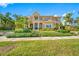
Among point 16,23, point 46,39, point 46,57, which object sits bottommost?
point 46,57

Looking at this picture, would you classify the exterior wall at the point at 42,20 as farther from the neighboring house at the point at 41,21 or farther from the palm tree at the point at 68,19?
the palm tree at the point at 68,19

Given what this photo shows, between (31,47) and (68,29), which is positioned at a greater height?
(68,29)

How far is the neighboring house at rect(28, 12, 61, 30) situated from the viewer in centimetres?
365

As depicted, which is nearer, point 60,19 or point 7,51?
point 7,51

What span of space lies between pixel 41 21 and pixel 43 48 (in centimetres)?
49

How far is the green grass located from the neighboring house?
0.25 metres

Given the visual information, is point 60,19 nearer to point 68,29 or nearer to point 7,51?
point 68,29

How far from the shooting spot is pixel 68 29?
369 cm

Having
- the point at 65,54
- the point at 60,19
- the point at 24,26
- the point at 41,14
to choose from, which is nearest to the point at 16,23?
the point at 24,26

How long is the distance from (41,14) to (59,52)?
0.69 m

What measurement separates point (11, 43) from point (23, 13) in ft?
1.74

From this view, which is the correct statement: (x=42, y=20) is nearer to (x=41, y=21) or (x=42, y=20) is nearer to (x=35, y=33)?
(x=41, y=21)

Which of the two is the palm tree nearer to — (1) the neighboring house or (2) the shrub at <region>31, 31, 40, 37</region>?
(1) the neighboring house

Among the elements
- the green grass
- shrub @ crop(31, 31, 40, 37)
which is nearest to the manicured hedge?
Result: shrub @ crop(31, 31, 40, 37)
